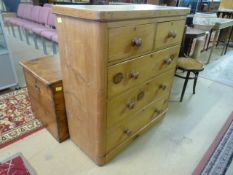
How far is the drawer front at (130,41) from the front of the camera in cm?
99

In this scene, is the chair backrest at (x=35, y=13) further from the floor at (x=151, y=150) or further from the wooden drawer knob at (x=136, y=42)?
the wooden drawer knob at (x=136, y=42)

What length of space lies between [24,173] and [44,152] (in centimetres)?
22

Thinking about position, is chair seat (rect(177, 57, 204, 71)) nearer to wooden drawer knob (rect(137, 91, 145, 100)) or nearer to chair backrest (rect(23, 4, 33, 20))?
wooden drawer knob (rect(137, 91, 145, 100))

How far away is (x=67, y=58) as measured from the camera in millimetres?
1218

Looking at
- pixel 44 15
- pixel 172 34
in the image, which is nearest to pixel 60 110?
pixel 172 34

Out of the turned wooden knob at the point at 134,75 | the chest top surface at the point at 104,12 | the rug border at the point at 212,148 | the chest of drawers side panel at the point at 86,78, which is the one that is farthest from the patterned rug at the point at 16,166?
the rug border at the point at 212,148

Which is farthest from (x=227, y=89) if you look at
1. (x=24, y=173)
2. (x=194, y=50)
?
(x=24, y=173)

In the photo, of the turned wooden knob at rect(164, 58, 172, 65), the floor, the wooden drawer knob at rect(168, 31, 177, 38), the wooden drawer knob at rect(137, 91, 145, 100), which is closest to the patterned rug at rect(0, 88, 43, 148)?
the floor

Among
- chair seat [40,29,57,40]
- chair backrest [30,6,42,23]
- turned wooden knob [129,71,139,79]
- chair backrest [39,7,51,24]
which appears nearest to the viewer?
turned wooden knob [129,71,139,79]

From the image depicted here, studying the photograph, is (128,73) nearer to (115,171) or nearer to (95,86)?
(95,86)

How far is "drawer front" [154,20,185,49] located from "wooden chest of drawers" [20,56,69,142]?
30.8 inches

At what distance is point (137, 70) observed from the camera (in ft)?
4.10

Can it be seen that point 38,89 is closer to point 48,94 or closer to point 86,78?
point 48,94

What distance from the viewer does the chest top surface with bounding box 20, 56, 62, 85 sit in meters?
1.41
